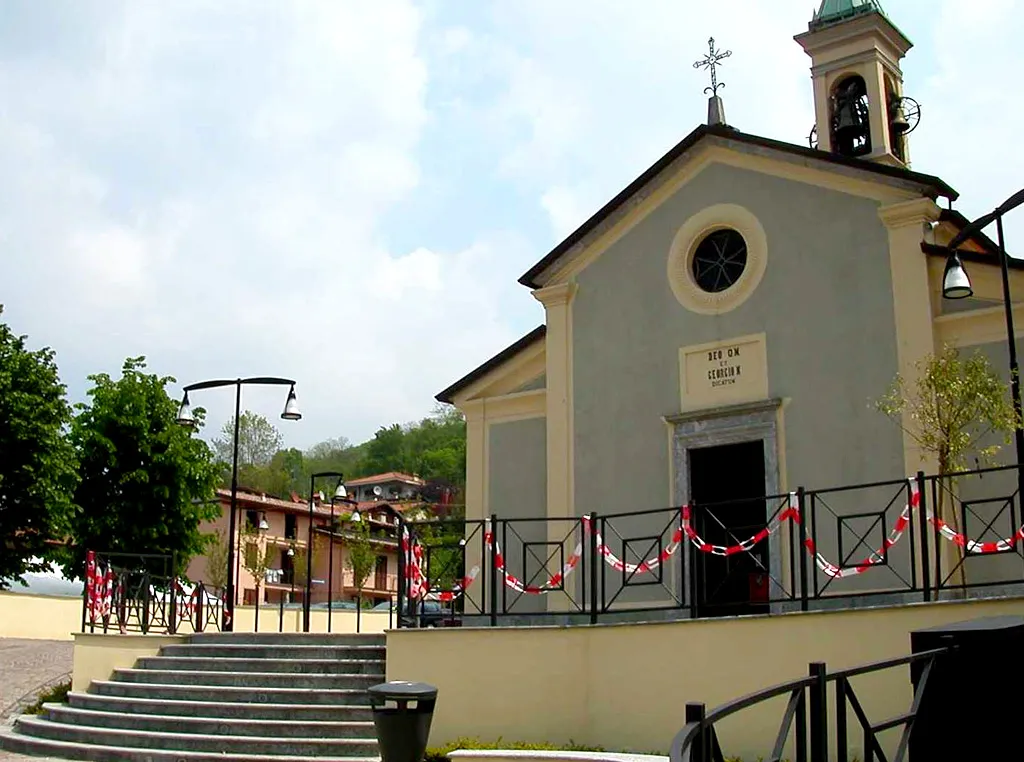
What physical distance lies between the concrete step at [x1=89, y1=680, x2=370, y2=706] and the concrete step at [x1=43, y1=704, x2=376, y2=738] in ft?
1.42

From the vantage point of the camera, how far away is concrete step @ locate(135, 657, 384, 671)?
14.6 meters

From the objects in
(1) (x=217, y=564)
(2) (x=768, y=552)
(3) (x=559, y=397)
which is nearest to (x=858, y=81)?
(3) (x=559, y=397)

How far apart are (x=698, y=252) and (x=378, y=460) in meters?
93.6

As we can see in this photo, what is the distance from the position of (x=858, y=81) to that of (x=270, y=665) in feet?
42.2

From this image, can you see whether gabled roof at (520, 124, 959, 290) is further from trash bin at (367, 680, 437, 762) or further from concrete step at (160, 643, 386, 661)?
trash bin at (367, 680, 437, 762)

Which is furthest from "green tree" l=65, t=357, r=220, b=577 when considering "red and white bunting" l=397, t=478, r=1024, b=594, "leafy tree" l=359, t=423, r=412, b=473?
"leafy tree" l=359, t=423, r=412, b=473

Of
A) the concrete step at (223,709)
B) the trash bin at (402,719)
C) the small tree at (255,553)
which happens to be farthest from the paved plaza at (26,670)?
the small tree at (255,553)

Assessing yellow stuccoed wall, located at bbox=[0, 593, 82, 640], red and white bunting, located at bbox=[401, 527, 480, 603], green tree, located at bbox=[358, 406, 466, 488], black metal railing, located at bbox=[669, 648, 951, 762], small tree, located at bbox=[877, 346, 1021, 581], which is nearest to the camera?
black metal railing, located at bbox=[669, 648, 951, 762]

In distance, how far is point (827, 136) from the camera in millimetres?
19016

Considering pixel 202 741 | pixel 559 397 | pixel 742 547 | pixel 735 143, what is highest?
pixel 735 143

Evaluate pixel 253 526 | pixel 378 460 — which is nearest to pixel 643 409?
pixel 253 526

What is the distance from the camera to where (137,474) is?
29.6m

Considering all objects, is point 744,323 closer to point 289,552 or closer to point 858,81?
point 858,81

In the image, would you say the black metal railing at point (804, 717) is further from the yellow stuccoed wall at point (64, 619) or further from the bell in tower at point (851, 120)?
the yellow stuccoed wall at point (64, 619)
